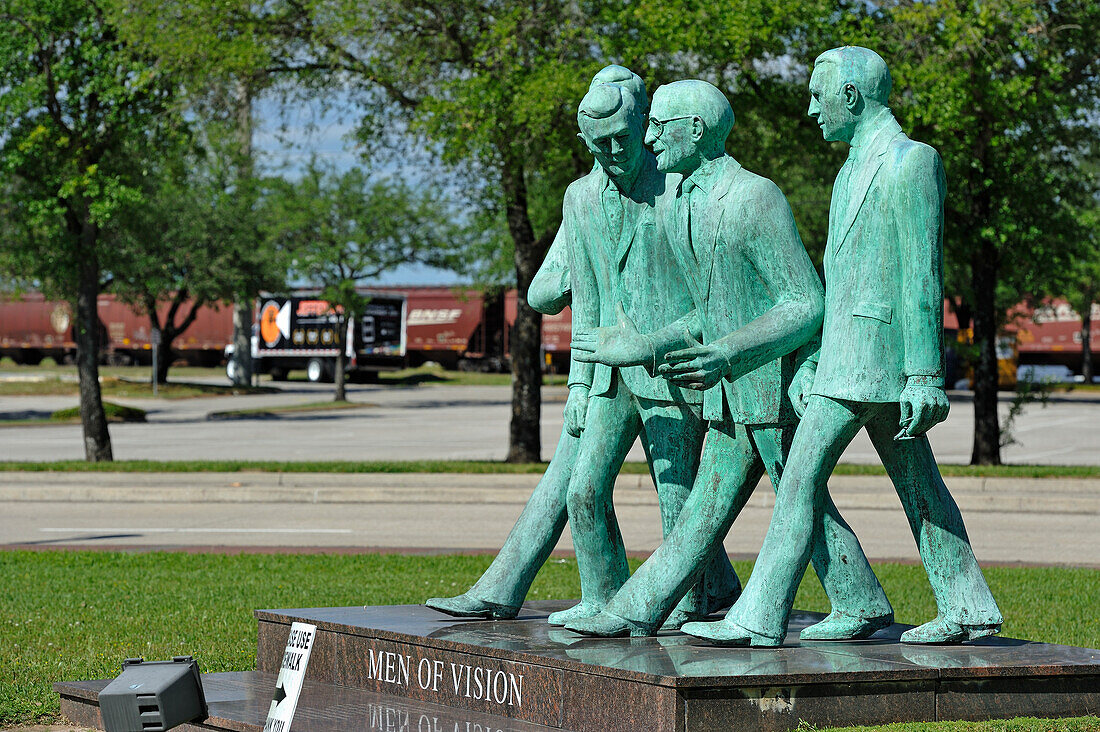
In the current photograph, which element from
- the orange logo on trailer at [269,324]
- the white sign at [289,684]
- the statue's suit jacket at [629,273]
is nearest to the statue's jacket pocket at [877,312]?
the statue's suit jacket at [629,273]

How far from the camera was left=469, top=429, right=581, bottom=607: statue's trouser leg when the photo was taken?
6176 mm

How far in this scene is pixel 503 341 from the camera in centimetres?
5647

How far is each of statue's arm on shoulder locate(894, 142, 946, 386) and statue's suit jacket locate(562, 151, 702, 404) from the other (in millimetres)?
952

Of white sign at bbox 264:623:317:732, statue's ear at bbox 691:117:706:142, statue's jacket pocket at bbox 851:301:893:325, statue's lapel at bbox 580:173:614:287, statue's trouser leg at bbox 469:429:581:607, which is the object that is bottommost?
white sign at bbox 264:623:317:732

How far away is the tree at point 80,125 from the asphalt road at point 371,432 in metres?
4.31

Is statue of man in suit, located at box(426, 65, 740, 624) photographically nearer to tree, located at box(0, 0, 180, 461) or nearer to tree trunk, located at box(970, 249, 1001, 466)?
tree, located at box(0, 0, 180, 461)

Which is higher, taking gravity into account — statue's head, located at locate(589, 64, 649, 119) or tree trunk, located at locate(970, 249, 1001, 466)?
statue's head, located at locate(589, 64, 649, 119)

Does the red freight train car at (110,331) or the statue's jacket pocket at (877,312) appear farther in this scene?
the red freight train car at (110,331)

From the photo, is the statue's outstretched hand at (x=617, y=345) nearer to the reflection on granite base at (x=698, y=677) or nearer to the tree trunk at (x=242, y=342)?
the reflection on granite base at (x=698, y=677)

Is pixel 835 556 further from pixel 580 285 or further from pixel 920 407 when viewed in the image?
pixel 580 285

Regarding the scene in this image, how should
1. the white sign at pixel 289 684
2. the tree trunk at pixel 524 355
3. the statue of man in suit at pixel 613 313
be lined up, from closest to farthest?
the white sign at pixel 289 684 < the statue of man in suit at pixel 613 313 < the tree trunk at pixel 524 355

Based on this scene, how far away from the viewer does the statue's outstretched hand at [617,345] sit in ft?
18.4

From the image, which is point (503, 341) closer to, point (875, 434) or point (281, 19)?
point (281, 19)

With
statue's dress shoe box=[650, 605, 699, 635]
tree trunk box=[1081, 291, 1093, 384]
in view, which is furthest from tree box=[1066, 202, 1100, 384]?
statue's dress shoe box=[650, 605, 699, 635]
